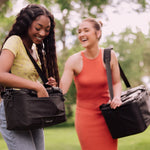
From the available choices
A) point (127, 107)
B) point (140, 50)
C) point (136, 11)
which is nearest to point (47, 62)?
point (127, 107)

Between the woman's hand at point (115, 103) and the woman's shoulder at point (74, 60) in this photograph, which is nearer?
the woman's hand at point (115, 103)

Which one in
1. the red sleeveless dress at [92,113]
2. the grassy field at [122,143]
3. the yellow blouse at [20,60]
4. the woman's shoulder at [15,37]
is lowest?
A: the grassy field at [122,143]

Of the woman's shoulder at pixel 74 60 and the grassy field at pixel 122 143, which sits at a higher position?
the woman's shoulder at pixel 74 60

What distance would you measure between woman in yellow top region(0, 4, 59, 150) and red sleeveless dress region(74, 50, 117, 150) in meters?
0.36

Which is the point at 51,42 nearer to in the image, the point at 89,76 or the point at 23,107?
the point at 89,76

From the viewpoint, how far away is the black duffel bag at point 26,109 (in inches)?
98.5

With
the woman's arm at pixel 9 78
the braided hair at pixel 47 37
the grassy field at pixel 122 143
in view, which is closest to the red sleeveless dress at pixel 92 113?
the braided hair at pixel 47 37

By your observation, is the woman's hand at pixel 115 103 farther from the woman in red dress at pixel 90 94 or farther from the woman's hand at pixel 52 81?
the woman's hand at pixel 52 81

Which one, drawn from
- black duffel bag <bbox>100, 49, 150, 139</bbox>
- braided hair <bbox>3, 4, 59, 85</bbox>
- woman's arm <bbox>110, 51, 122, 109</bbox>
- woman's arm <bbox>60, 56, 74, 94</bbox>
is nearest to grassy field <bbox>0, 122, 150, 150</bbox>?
woman's arm <bbox>110, 51, 122, 109</bbox>

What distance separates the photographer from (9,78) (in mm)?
2465

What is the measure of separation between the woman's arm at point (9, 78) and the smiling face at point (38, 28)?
0.38 metres

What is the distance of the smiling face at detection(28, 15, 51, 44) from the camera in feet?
9.25

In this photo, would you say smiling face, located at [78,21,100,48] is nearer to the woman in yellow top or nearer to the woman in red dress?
the woman in red dress

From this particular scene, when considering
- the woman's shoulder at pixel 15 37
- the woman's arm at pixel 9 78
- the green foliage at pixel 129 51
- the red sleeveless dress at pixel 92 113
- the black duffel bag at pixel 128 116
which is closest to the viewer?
the woman's arm at pixel 9 78
